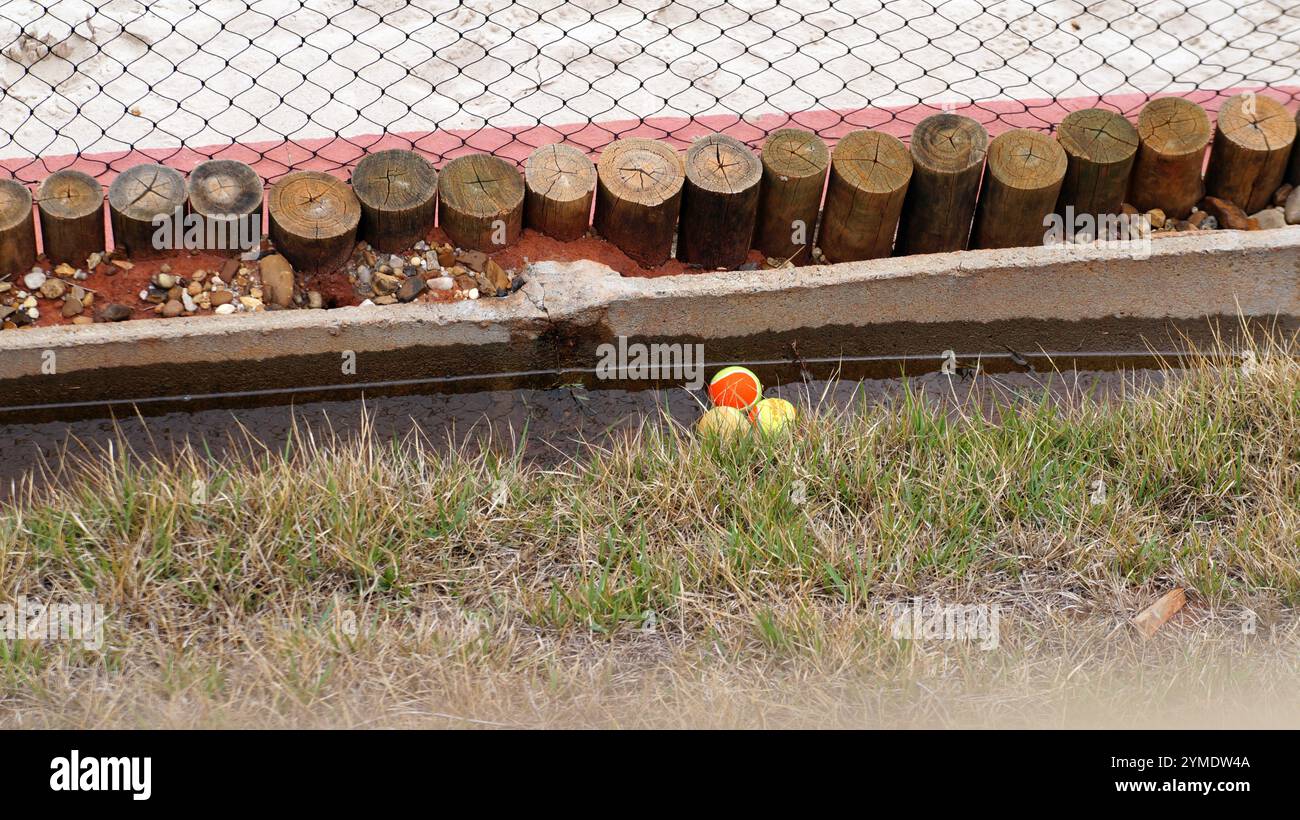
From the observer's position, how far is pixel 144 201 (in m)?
3.59

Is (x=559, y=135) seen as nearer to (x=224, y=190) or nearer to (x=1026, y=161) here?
(x=224, y=190)

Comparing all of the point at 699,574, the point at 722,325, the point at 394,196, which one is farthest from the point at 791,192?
the point at 699,574

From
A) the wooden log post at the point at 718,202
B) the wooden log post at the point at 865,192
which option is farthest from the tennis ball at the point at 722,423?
the wooden log post at the point at 865,192

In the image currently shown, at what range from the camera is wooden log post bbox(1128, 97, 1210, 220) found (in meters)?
3.98

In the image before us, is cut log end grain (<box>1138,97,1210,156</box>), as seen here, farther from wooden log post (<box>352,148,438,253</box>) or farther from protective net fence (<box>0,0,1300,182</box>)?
wooden log post (<box>352,148,438,253</box>)

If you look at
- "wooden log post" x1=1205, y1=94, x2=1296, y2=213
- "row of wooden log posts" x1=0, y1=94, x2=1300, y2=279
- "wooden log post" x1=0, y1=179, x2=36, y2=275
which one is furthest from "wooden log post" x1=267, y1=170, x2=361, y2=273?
"wooden log post" x1=1205, y1=94, x2=1296, y2=213

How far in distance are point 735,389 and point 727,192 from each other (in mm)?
557

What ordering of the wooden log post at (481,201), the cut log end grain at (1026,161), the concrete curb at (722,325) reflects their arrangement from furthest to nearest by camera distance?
the cut log end grain at (1026,161), the wooden log post at (481,201), the concrete curb at (722,325)

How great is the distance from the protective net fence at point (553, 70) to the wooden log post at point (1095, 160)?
47 cm

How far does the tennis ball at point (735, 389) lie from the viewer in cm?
371

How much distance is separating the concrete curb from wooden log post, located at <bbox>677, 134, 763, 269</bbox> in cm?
17

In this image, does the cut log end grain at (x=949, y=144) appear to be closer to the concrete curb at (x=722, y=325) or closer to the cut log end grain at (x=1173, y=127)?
the concrete curb at (x=722, y=325)

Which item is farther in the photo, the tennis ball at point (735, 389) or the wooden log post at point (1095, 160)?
the wooden log post at point (1095, 160)

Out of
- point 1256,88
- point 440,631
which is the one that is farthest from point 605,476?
point 1256,88
